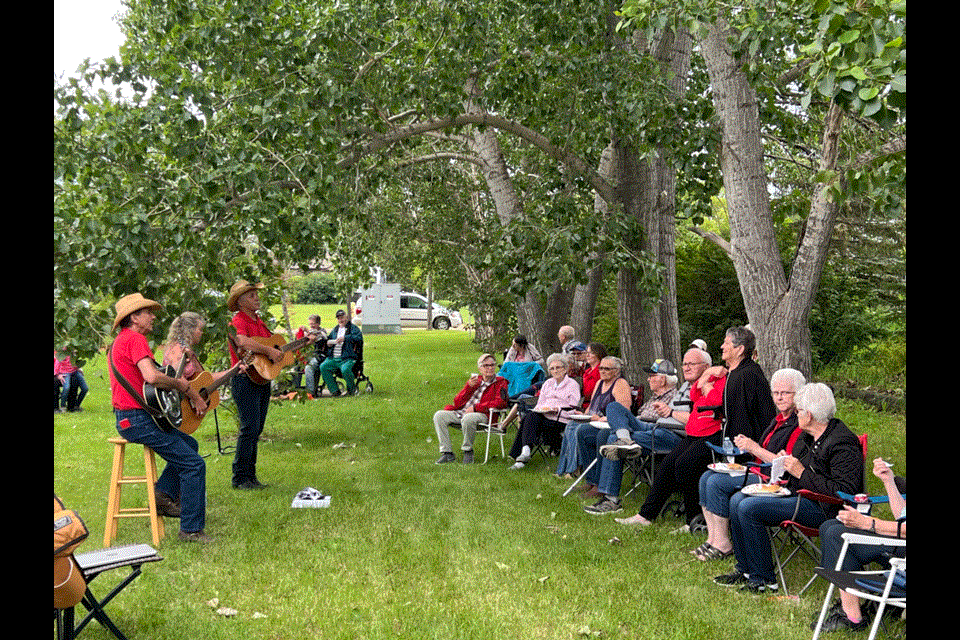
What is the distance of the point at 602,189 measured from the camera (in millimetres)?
10258

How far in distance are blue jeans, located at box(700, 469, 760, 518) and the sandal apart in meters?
0.26

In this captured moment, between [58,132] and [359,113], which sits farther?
[359,113]

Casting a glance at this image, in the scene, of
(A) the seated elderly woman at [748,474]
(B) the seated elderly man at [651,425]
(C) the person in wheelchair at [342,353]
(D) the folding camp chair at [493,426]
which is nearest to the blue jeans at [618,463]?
(B) the seated elderly man at [651,425]

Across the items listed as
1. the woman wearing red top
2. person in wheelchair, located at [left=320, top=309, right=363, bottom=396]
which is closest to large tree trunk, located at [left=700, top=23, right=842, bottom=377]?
the woman wearing red top

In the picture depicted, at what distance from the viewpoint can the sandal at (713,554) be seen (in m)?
5.95

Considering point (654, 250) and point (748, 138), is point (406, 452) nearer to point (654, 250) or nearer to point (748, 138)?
point (654, 250)

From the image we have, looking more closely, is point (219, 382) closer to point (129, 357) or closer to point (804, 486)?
point (129, 357)

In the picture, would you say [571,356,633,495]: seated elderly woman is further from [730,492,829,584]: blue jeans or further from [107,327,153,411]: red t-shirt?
[107,327,153,411]: red t-shirt

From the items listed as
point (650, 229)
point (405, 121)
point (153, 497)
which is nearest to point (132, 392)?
point (153, 497)

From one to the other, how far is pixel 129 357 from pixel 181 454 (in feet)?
2.60
